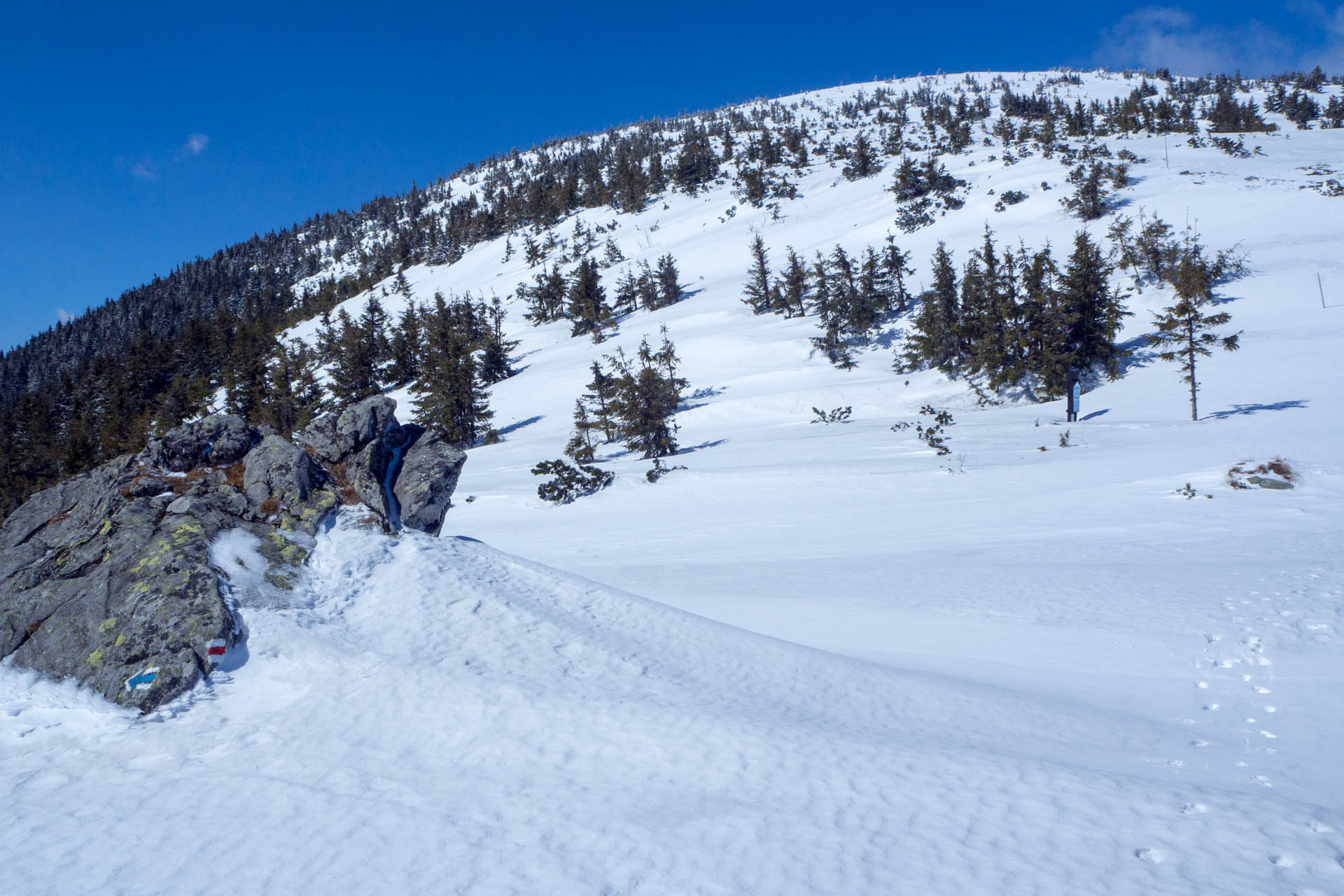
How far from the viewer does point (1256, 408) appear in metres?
23.4

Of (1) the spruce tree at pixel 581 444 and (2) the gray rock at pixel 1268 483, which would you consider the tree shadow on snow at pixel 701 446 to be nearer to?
(1) the spruce tree at pixel 581 444

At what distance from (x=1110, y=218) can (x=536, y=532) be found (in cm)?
4790

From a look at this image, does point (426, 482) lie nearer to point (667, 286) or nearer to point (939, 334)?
point (939, 334)

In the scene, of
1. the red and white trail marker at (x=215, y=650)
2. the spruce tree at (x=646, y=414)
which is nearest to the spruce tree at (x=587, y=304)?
the spruce tree at (x=646, y=414)

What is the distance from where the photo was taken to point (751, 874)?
11.6ft

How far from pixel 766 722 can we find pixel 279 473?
7.11 meters

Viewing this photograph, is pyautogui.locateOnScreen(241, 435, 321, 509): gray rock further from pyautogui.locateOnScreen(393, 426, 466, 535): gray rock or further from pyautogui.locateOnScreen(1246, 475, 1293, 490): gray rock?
pyautogui.locateOnScreen(1246, 475, 1293, 490): gray rock

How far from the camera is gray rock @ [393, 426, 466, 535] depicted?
10.7 metres

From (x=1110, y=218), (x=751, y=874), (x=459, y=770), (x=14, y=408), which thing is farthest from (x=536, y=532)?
(x=14, y=408)

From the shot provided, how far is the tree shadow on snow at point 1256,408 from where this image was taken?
74.4 feet

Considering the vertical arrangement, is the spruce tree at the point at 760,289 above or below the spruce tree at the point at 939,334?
above

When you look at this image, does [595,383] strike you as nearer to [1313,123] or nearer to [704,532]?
[704,532]

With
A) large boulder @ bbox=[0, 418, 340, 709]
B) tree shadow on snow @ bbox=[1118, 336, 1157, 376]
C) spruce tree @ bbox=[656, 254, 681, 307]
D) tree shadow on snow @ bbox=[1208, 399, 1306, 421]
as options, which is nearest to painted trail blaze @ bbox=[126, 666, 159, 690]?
large boulder @ bbox=[0, 418, 340, 709]

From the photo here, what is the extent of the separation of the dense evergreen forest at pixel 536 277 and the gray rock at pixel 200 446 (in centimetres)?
2980
